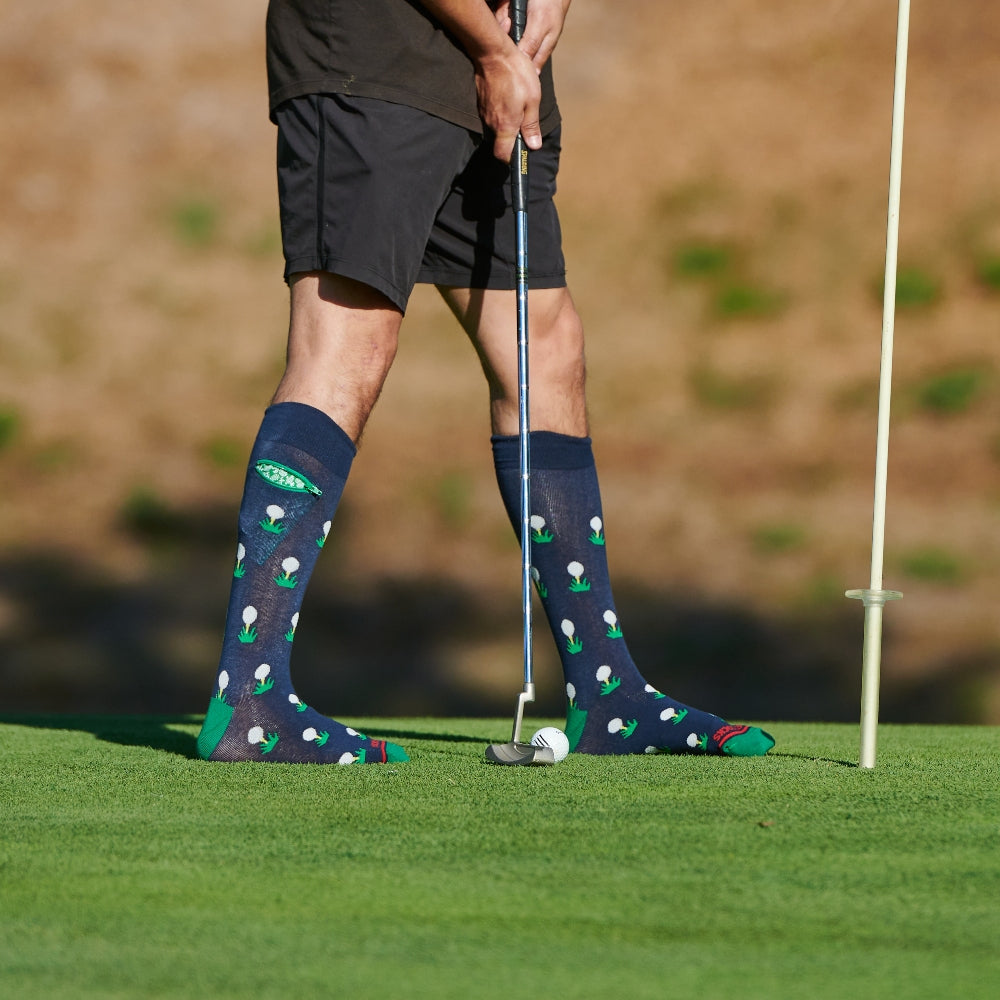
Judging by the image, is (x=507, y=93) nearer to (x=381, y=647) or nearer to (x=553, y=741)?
(x=553, y=741)

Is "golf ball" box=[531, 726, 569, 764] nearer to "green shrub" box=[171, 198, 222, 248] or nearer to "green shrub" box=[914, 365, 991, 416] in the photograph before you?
"green shrub" box=[914, 365, 991, 416]

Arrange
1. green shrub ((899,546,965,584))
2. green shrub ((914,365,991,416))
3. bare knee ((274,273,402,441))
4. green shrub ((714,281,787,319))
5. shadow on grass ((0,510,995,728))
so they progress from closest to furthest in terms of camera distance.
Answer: bare knee ((274,273,402,441)) → shadow on grass ((0,510,995,728)) → green shrub ((899,546,965,584)) → green shrub ((914,365,991,416)) → green shrub ((714,281,787,319))

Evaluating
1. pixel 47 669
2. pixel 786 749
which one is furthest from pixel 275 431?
pixel 47 669

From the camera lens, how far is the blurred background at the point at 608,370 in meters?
5.36

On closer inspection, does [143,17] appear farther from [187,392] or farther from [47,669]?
[47,669]

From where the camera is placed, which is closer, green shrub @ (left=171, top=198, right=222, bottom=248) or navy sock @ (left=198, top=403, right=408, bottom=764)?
navy sock @ (left=198, top=403, right=408, bottom=764)

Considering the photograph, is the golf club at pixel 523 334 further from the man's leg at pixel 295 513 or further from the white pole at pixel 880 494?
the white pole at pixel 880 494

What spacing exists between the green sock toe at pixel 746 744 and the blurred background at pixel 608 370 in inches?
134

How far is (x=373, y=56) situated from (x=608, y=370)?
502 centimetres

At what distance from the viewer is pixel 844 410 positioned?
6.26 meters

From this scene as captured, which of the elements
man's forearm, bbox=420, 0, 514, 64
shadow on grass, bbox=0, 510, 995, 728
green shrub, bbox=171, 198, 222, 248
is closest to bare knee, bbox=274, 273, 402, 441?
man's forearm, bbox=420, 0, 514, 64

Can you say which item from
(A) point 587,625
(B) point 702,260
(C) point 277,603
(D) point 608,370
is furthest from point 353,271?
(B) point 702,260

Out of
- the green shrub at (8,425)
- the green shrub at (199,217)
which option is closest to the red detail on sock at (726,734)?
the green shrub at (8,425)

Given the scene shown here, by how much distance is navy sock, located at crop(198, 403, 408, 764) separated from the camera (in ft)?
4.68
